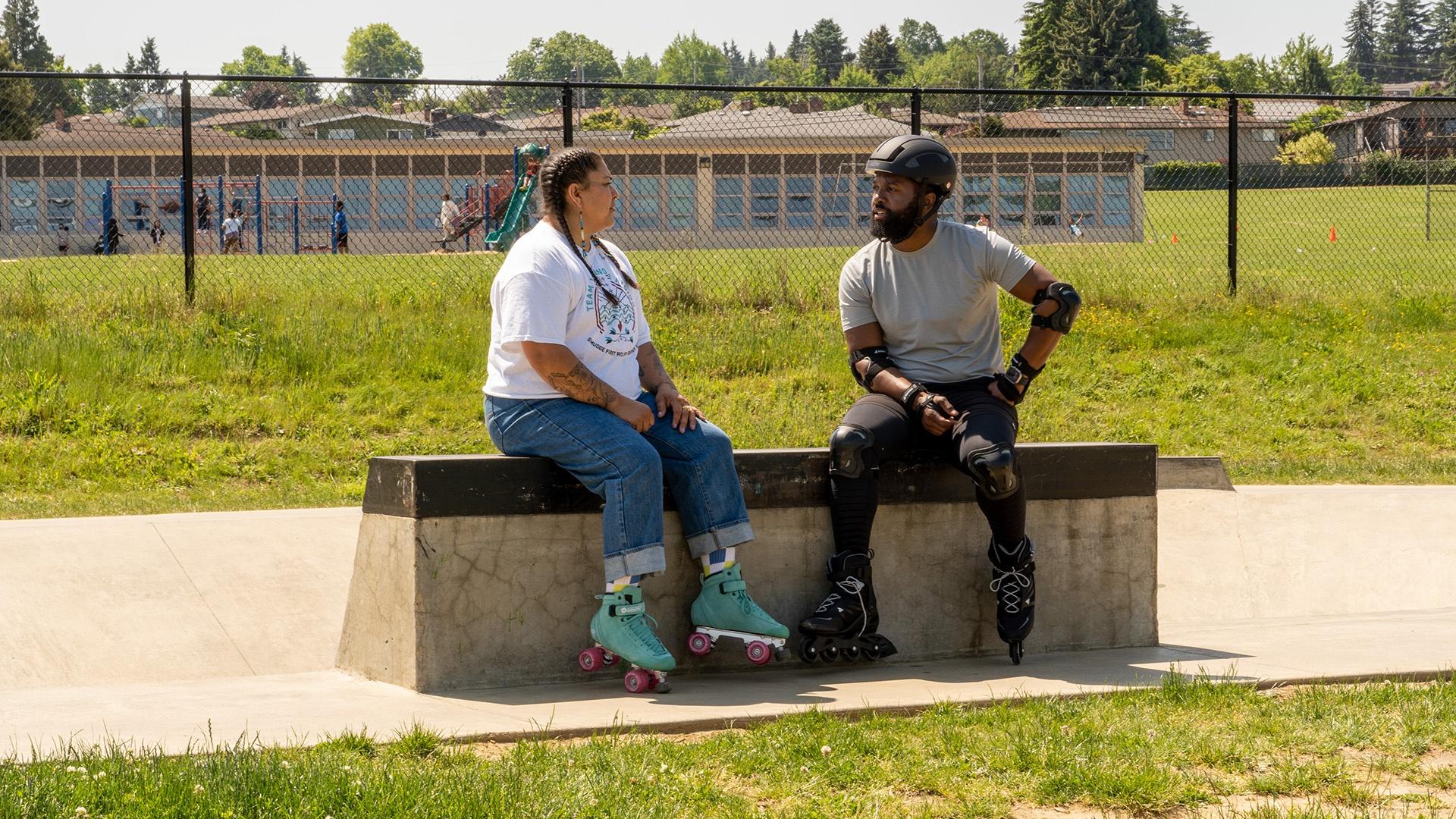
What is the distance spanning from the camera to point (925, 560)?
18.5 ft

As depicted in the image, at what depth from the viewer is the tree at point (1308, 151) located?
19906 millimetres

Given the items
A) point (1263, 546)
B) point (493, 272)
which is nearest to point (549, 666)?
point (1263, 546)

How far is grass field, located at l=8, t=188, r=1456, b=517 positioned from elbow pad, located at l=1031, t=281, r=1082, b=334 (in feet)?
15.5

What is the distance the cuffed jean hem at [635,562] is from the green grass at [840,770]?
2.30 ft

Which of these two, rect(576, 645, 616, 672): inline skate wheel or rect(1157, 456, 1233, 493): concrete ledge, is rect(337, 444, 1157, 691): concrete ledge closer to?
rect(576, 645, 616, 672): inline skate wheel

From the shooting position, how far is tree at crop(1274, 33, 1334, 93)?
4783 inches

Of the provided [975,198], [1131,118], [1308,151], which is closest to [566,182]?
[975,198]

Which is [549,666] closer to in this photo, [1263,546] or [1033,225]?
[1263,546]

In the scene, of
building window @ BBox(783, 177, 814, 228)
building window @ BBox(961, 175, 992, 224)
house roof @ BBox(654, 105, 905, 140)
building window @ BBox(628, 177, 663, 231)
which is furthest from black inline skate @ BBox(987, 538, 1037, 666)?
building window @ BBox(783, 177, 814, 228)

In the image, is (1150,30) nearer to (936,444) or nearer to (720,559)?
(936,444)

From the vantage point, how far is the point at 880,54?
6063 inches

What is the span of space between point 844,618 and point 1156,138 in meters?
19.6

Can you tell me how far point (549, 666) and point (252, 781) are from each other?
1.74 meters

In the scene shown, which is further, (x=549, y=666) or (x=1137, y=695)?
(x=549, y=666)
